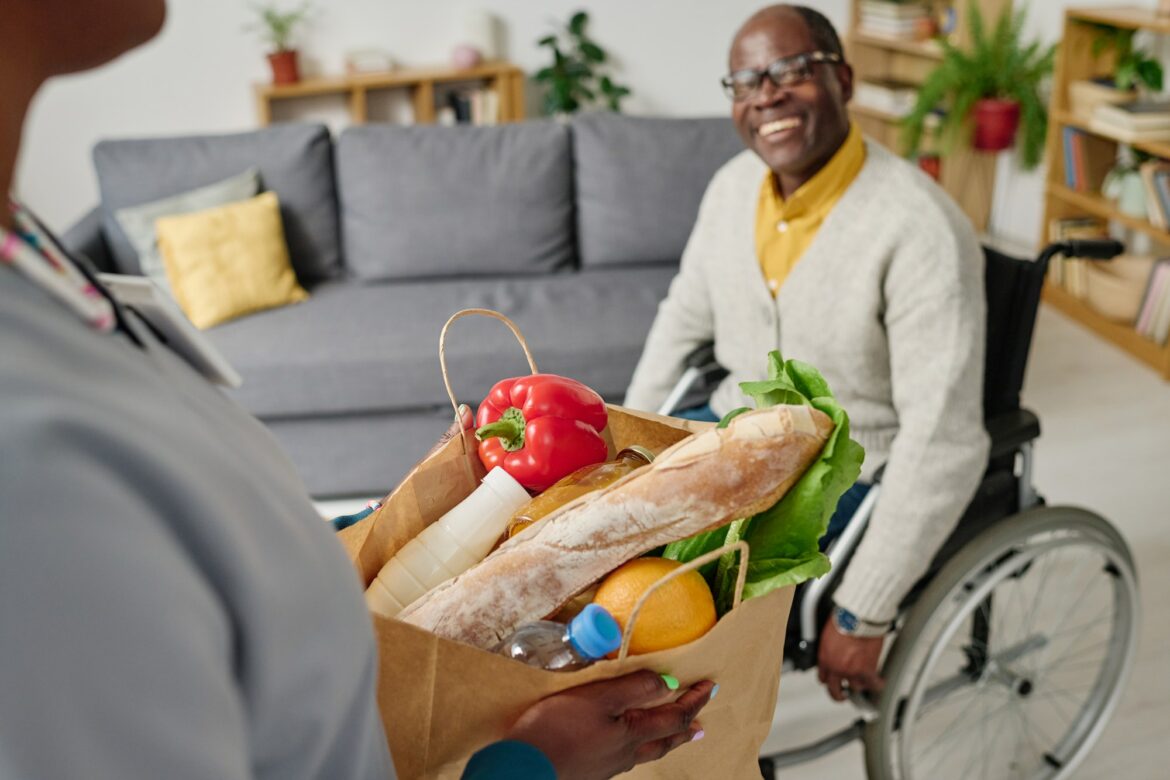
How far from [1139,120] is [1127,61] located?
1.24ft

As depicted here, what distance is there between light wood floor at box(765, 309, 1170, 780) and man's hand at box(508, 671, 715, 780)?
1.30 meters

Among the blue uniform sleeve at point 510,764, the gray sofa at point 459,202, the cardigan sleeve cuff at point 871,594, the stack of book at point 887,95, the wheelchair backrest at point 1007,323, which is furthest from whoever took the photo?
the stack of book at point 887,95

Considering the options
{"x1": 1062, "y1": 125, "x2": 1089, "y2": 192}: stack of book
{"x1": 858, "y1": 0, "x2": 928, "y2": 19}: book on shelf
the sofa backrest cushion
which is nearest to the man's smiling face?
the sofa backrest cushion

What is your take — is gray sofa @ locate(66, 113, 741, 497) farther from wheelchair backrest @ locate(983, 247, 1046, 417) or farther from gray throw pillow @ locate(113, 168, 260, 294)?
wheelchair backrest @ locate(983, 247, 1046, 417)

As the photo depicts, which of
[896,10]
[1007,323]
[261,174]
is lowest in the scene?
[261,174]

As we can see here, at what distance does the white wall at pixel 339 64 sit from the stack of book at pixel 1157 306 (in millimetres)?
1085

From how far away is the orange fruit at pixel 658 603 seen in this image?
0.78m

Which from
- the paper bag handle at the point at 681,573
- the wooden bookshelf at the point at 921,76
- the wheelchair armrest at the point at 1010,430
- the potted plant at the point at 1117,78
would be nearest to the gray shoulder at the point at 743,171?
the wheelchair armrest at the point at 1010,430

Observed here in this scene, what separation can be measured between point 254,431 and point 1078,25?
13.4 ft

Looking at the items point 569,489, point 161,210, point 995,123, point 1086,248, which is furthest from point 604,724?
point 995,123

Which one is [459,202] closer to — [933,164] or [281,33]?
[281,33]

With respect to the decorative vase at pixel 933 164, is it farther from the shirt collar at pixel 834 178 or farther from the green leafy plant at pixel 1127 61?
the shirt collar at pixel 834 178

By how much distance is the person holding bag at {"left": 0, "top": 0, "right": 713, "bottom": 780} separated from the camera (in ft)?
1.39

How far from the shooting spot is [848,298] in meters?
1.65
